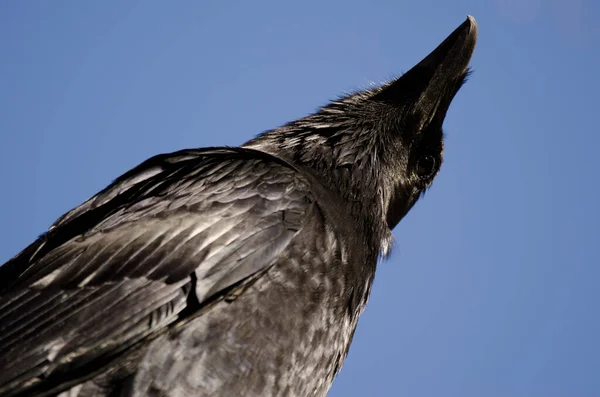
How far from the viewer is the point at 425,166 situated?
233 inches

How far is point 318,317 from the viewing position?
445cm

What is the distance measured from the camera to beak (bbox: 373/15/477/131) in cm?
573

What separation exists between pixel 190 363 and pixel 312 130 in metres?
1.93

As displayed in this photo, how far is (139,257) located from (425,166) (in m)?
2.33

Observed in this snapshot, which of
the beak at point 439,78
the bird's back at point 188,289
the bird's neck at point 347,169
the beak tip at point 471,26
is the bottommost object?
the bird's back at point 188,289

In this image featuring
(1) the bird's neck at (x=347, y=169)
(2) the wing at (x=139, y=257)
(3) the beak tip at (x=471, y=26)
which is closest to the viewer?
(2) the wing at (x=139, y=257)

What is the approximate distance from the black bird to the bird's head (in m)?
0.02

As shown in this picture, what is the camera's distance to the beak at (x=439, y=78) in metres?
5.73

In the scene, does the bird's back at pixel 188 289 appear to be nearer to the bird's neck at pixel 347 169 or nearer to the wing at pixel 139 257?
the wing at pixel 139 257

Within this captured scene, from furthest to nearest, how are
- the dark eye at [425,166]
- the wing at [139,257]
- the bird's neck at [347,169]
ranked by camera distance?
the dark eye at [425,166] → the bird's neck at [347,169] → the wing at [139,257]

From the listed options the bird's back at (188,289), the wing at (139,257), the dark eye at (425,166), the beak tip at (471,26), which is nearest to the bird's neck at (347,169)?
the bird's back at (188,289)

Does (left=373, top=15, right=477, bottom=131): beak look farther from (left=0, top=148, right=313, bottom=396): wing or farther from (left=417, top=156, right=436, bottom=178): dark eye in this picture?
(left=0, top=148, right=313, bottom=396): wing

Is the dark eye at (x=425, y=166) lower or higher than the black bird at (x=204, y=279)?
higher

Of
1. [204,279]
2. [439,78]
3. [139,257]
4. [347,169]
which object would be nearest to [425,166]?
[439,78]
